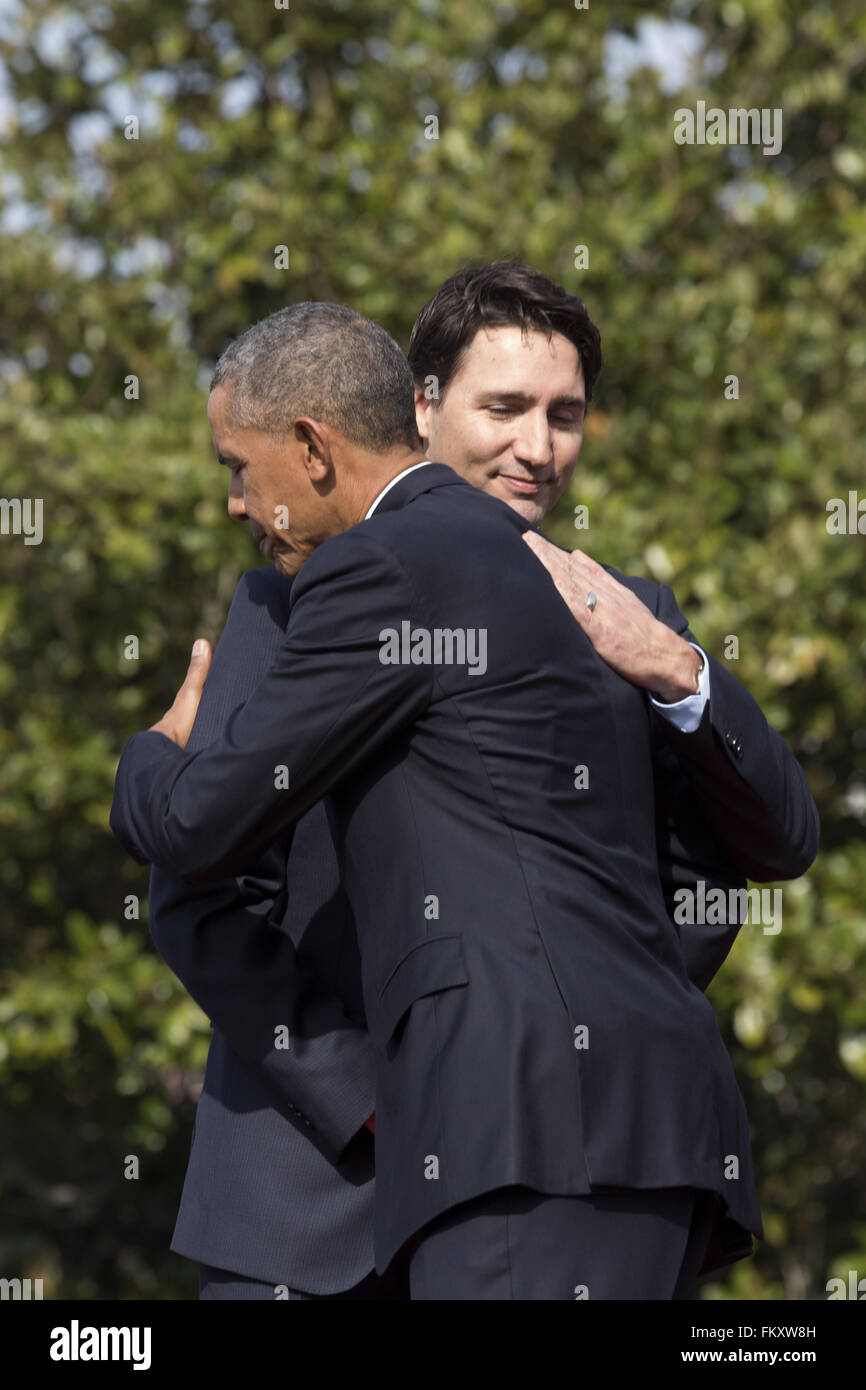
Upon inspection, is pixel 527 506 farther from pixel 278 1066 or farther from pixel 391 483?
pixel 278 1066

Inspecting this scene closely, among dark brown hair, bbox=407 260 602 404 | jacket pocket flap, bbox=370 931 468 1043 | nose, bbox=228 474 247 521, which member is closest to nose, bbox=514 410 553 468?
dark brown hair, bbox=407 260 602 404

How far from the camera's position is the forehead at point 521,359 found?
285 centimetres

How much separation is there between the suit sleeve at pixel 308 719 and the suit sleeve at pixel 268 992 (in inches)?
7.7

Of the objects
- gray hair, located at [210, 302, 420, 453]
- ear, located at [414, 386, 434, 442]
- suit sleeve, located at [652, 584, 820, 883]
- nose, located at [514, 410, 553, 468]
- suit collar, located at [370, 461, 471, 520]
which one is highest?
ear, located at [414, 386, 434, 442]

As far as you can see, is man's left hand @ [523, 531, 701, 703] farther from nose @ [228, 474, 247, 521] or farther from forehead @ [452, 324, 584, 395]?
forehead @ [452, 324, 584, 395]

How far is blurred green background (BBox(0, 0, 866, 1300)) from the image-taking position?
520 centimetres

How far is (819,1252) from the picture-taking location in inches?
241

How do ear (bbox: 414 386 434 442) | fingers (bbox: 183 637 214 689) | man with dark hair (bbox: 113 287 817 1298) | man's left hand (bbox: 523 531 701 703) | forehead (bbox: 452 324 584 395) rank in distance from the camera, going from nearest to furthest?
1. man with dark hair (bbox: 113 287 817 1298)
2. man's left hand (bbox: 523 531 701 703)
3. fingers (bbox: 183 637 214 689)
4. forehead (bbox: 452 324 584 395)
5. ear (bbox: 414 386 434 442)

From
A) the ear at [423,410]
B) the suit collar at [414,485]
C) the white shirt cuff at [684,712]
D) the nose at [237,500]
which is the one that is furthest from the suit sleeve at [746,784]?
the ear at [423,410]

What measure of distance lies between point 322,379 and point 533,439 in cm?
67

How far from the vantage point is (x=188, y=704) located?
242 centimetres

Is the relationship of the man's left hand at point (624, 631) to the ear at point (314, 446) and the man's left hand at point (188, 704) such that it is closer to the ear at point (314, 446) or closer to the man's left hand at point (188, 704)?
the ear at point (314, 446)

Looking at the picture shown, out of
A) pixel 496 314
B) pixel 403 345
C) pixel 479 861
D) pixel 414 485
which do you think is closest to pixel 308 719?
pixel 479 861

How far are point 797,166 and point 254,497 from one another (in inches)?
181
